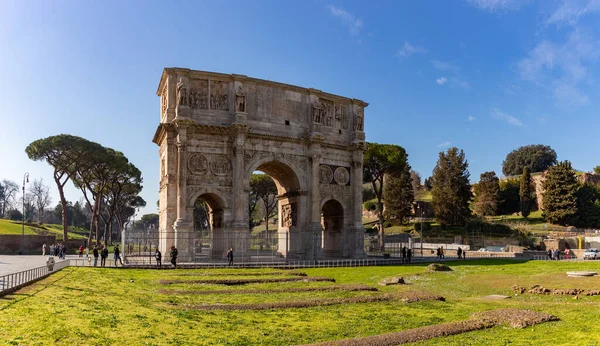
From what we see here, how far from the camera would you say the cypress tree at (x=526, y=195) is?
7632cm

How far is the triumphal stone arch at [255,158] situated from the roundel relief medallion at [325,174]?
0.24 feet

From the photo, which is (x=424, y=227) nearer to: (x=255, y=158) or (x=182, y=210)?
(x=255, y=158)

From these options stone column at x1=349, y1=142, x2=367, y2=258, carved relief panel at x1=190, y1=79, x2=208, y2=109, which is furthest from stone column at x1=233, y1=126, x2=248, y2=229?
stone column at x1=349, y1=142, x2=367, y2=258

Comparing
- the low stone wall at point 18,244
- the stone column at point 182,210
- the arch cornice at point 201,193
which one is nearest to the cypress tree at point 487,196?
the arch cornice at point 201,193

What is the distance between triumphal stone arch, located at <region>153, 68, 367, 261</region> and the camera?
31016mm

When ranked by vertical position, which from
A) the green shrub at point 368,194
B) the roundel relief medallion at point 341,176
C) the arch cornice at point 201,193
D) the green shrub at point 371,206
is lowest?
the arch cornice at point 201,193

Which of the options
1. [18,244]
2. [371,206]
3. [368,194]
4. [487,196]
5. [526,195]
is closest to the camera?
[18,244]

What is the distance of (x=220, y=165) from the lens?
32188 mm

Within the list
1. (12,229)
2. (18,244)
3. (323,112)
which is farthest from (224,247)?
(12,229)

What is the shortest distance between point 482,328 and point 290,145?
79.4 feet

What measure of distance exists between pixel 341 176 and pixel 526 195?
169 feet

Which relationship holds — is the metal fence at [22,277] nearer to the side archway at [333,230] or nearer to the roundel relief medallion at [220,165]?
the roundel relief medallion at [220,165]

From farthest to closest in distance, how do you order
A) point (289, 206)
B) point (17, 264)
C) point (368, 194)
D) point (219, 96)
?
point (368, 194), point (289, 206), point (219, 96), point (17, 264)

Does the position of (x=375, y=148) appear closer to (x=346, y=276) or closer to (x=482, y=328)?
(x=346, y=276)
